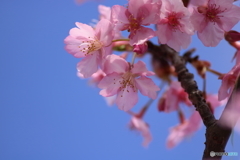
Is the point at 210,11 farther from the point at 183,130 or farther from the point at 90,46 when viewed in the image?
the point at 183,130

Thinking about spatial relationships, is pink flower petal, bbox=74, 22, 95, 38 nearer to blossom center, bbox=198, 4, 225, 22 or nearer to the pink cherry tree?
the pink cherry tree

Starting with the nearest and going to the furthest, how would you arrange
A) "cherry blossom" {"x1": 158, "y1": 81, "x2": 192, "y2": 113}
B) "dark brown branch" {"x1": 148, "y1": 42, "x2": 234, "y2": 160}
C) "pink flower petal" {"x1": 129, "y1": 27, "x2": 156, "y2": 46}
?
"dark brown branch" {"x1": 148, "y1": 42, "x2": 234, "y2": 160}, "pink flower petal" {"x1": 129, "y1": 27, "x2": 156, "y2": 46}, "cherry blossom" {"x1": 158, "y1": 81, "x2": 192, "y2": 113}

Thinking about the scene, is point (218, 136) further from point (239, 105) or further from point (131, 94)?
point (131, 94)

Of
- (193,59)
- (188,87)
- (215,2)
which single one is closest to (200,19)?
(215,2)

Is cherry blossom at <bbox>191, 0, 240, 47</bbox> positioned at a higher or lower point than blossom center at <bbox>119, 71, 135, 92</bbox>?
higher

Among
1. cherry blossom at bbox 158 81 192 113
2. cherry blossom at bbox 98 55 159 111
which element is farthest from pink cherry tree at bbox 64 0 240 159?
cherry blossom at bbox 158 81 192 113

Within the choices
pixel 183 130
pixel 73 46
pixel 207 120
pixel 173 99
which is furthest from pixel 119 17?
pixel 183 130

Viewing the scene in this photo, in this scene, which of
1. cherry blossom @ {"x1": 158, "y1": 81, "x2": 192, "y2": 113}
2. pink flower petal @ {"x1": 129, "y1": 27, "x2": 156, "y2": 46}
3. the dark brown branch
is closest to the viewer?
the dark brown branch

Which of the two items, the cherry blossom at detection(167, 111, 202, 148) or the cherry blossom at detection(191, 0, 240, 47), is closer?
the cherry blossom at detection(191, 0, 240, 47)

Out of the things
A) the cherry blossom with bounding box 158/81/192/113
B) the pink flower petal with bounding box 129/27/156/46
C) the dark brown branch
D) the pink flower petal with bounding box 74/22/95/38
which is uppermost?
the cherry blossom with bounding box 158/81/192/113
